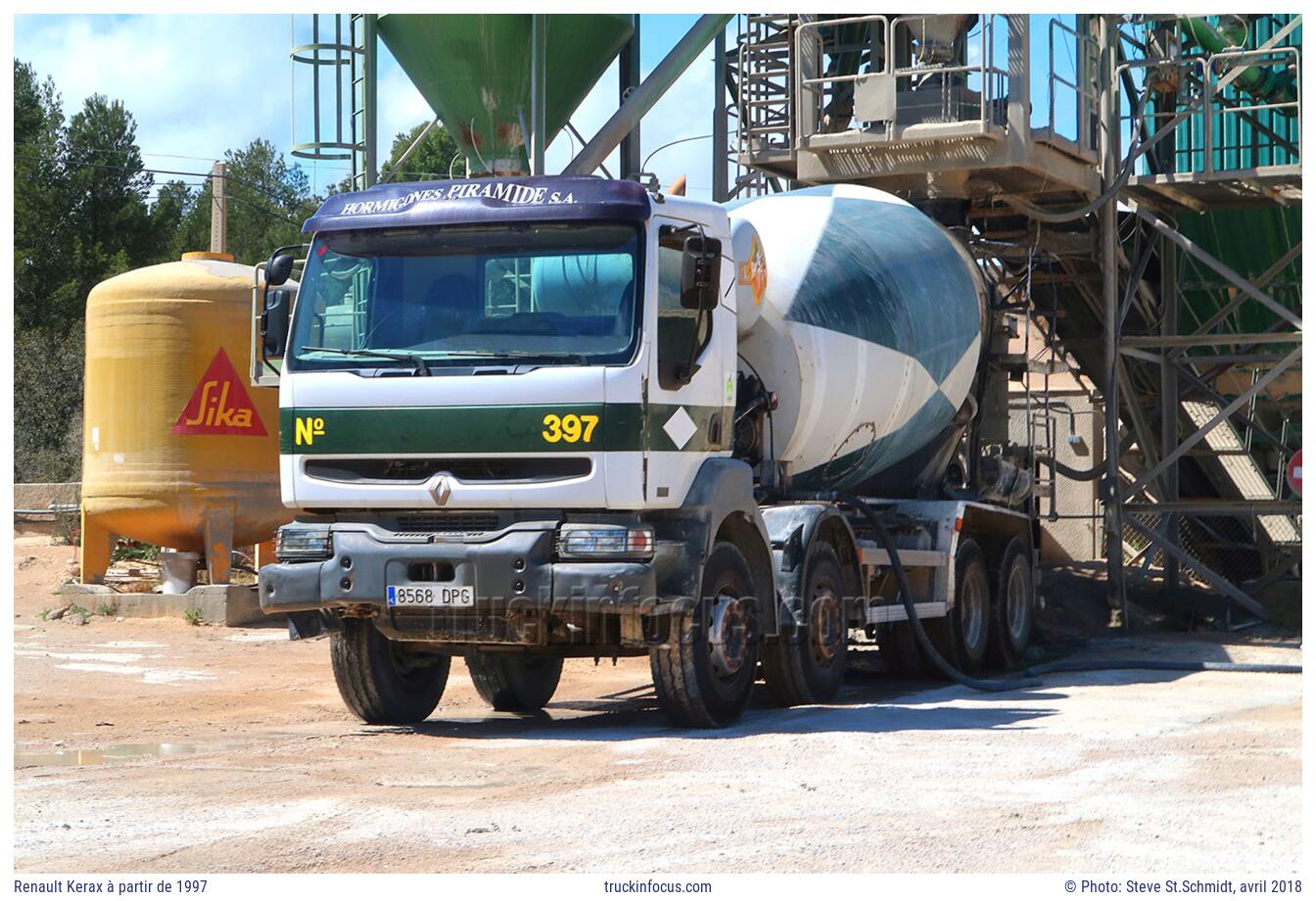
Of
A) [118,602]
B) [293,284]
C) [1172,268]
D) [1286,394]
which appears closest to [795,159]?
[1172,268]

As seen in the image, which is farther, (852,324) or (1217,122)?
(1217,122)

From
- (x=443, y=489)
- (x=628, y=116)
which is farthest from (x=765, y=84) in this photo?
(x=443, y=489)

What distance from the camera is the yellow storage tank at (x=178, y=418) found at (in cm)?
1881

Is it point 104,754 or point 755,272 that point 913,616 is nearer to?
point 755,272

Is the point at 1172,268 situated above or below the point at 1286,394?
above

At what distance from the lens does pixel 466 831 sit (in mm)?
6988

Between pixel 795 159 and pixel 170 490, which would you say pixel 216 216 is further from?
pixel 795 159

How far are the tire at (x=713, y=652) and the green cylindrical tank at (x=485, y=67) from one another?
746cm

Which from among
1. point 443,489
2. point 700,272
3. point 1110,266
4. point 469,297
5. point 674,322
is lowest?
point 443,489

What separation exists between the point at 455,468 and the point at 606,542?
986 millimetres

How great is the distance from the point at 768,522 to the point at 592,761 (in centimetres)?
284

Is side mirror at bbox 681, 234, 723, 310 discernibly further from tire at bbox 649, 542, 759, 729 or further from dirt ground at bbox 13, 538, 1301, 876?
dirt ground at bbox 13, 538, 1301, 876

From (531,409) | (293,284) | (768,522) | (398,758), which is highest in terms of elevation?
(293,284)

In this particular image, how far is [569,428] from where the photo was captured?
31.2ft
